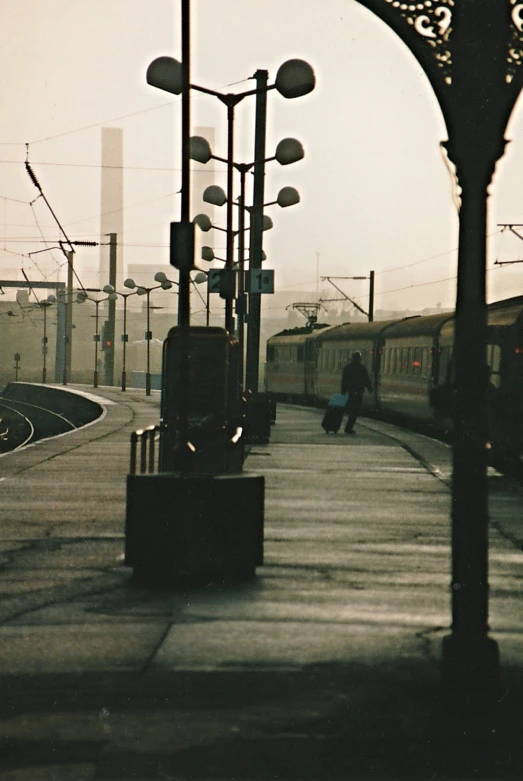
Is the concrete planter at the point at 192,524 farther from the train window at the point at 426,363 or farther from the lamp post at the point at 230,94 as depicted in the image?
the train window at the point at 426,363

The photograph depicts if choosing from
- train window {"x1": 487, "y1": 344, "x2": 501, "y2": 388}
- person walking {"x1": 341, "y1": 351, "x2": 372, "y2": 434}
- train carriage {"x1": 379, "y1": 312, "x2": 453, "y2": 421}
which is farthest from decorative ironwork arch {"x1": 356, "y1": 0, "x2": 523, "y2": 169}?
train carriage {"x1": 379, "y1": 312, "x2": 453, "y2": 421}

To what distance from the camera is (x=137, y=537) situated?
34.1 feet

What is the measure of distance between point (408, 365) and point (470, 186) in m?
31.4

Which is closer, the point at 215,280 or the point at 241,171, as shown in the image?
the point at 215,280

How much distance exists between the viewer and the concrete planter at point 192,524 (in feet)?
33.5

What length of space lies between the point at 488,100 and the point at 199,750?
136 inches

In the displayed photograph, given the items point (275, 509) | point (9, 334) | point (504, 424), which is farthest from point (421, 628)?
point (9, 334)

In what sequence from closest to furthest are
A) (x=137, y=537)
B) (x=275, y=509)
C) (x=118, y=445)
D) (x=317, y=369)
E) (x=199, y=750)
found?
(x=199, y=750)
(x=137, y=537)
(x=275, y=509)
(x=118, y=445)
(x=317, y=369)

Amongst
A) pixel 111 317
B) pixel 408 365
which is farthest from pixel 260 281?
pixel 111 317

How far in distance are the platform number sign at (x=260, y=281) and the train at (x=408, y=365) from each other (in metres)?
3.69

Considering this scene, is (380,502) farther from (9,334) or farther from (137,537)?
(9,334)

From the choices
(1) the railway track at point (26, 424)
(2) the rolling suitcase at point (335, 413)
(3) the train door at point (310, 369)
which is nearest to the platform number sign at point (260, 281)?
(2) the rolling suitcase at point (335, 413)

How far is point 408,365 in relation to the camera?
3856cm

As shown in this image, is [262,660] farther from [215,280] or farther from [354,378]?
[354,378]
